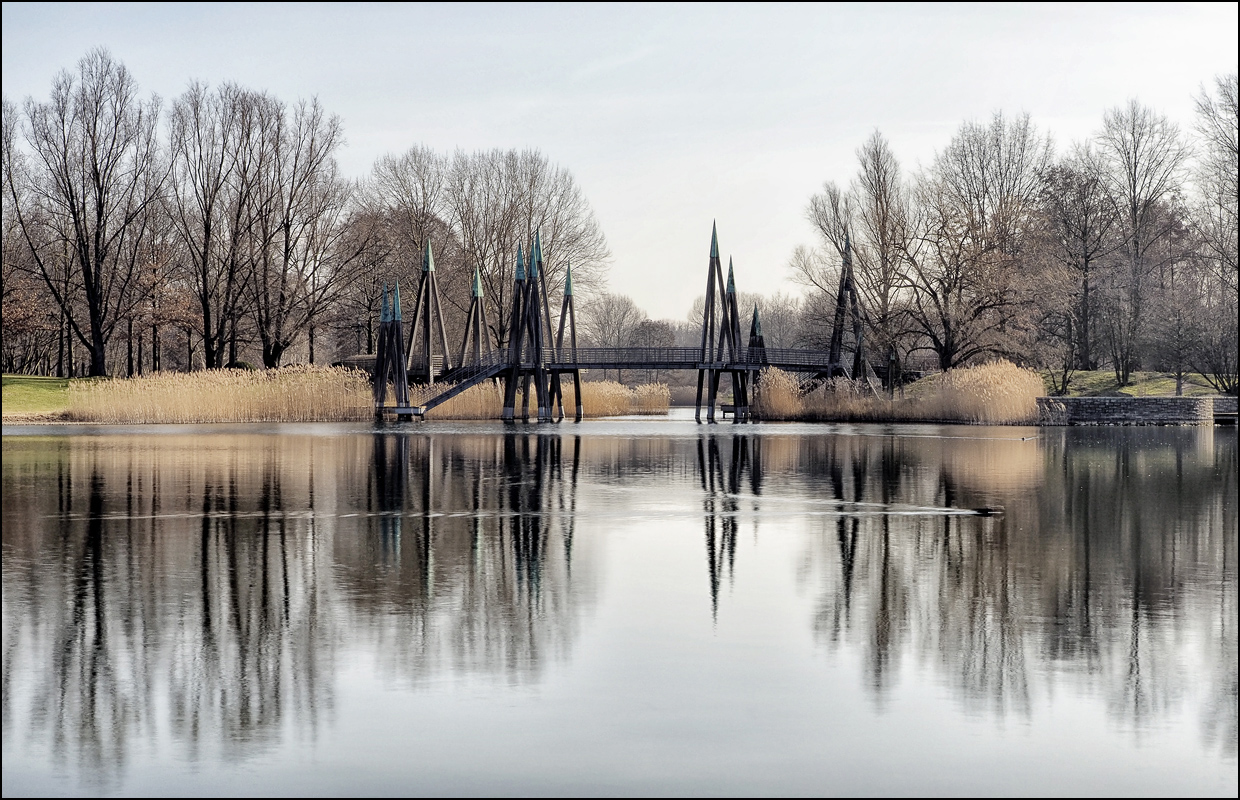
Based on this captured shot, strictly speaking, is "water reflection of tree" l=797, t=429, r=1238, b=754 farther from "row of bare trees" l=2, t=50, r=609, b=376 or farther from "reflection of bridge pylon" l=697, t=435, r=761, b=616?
"row of bare trees" l=2, t=50, r=609, b=376

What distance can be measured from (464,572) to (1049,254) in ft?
185

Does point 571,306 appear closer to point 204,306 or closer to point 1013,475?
point 204,306

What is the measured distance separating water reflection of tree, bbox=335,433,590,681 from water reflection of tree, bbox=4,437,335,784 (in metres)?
0.54

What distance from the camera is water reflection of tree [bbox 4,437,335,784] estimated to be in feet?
22.3

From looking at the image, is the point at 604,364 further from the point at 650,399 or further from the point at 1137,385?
the point at 1137,385

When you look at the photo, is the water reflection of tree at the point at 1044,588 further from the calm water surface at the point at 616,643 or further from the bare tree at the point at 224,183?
the bare tree at the point at 224,183

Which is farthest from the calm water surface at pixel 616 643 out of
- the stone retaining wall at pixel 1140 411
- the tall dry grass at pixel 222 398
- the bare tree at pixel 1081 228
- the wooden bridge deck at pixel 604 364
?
the bare tree at pixel 1081 228

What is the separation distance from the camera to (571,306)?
59.6 metres

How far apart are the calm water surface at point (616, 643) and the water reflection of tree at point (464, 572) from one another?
55mm

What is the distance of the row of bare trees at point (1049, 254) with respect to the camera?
55.3 m

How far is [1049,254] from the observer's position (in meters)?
62.4

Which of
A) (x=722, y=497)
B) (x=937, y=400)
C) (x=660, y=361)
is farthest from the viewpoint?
(x=660, y=361)

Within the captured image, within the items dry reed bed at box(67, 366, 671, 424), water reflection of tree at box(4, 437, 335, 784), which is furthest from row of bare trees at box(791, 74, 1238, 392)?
water reflection of tree at box(4, 437, 335, 784)

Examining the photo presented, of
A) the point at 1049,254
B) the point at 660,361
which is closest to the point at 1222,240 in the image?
the point at 1049,254
